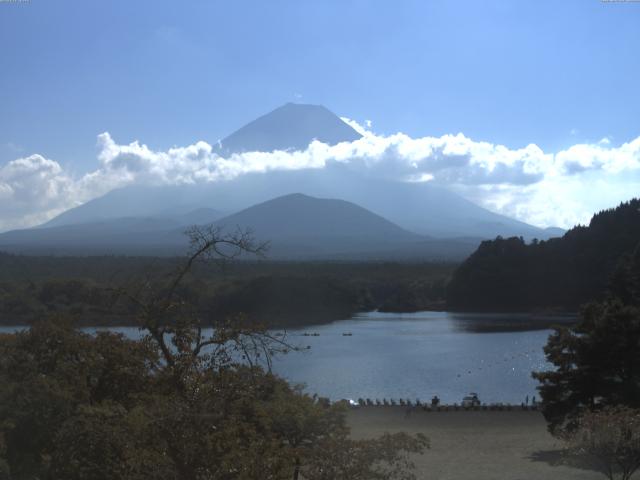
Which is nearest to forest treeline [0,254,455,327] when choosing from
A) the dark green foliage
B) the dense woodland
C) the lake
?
the lake

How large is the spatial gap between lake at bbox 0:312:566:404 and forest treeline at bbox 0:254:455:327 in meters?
3.47

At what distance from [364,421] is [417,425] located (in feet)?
3.78

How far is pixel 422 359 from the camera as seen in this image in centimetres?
3003

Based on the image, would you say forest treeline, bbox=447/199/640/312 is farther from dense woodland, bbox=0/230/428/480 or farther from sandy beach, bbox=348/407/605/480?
dense woodland, bbox=0/230/428/480

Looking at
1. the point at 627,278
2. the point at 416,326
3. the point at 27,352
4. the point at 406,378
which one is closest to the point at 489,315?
the point at 416,326

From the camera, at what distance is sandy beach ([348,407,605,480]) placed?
37.3 ft

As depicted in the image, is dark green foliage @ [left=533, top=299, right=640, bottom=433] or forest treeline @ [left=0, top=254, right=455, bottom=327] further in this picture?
forest treeline @ [left=0, top=254, right=455, bottom=327]

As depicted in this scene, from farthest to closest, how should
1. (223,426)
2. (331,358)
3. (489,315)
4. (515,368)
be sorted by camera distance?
(489,315) → (331,358) → (515,368) → (223,426)

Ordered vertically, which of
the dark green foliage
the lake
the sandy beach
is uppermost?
the dark green foliage

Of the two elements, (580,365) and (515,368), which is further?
(515,368)

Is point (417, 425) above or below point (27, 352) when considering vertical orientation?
below

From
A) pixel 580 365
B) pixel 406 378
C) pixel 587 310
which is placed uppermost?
pixel 587 310

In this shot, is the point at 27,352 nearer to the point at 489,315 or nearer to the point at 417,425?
the point at 417,425

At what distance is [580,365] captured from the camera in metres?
12.0
